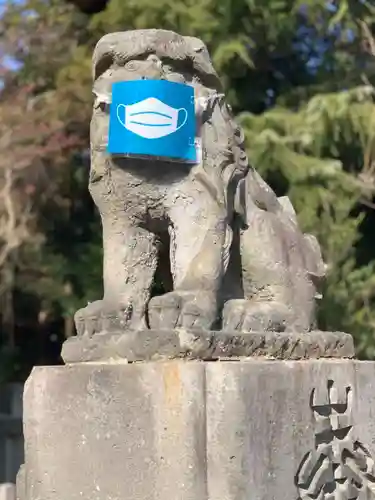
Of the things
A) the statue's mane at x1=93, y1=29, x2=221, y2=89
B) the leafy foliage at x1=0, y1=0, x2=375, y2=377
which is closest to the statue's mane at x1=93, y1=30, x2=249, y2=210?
the statue's mane at x1=93, y1=29, x2=221, y2=89

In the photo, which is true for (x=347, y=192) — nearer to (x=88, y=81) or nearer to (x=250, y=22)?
(x=250, y=22)

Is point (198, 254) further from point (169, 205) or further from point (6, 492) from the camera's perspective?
point (6, 492)

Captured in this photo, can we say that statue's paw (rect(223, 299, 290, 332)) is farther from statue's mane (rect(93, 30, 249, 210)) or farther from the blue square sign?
the blue square sign

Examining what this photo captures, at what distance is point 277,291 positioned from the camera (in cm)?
250

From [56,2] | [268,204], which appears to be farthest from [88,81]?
[268,204]

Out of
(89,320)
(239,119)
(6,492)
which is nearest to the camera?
(89,320)

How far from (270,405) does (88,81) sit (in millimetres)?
4702

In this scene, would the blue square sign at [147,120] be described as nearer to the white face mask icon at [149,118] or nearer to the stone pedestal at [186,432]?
the white face mask icon at [149,118]

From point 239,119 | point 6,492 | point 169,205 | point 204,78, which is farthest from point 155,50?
point 239,119

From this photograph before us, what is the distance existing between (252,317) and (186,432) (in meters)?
0.44

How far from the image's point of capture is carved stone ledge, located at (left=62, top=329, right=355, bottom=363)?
6.68 feet

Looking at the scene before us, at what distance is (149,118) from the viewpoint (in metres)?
2.24

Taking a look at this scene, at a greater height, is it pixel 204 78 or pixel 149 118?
pixel 204 78

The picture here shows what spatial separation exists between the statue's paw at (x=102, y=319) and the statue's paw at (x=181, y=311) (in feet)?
0.27
